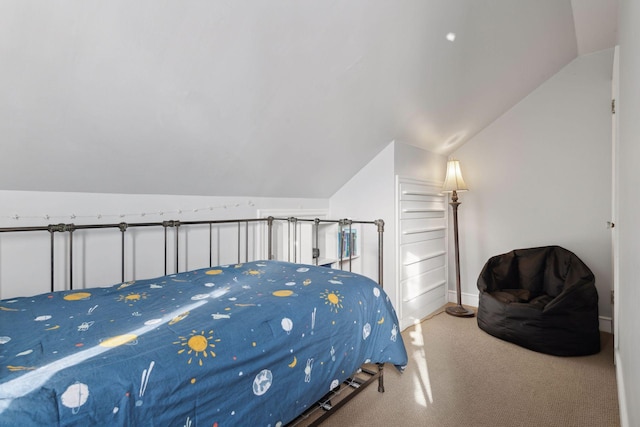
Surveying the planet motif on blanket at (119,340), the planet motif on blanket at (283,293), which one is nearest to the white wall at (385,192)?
the planet motif on blanket at (283,293)

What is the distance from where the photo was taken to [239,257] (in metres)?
2.33

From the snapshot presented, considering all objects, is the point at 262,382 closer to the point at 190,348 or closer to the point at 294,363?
the point at 294,363

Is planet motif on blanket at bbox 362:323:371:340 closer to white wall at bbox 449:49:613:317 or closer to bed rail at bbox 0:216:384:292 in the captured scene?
bed rail at bbox 0:216:384:292

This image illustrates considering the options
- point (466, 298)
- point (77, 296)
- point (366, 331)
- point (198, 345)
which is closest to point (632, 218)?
point (366, 331)

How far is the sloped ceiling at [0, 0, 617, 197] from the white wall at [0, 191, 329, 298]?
0.07 metres

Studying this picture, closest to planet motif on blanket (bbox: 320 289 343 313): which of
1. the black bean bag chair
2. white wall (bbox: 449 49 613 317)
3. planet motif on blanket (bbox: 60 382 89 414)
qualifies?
planet motif on blanket (bbox: 60 382 89 414)

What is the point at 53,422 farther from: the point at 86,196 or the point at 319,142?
the point at 319,142

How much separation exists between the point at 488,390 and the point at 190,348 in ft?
5.53

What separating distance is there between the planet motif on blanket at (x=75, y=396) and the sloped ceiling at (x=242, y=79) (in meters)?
1.01

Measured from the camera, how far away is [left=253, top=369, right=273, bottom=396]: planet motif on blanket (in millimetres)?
1006

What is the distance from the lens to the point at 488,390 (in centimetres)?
181

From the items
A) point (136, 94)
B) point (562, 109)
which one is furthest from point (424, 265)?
point (136, 94)

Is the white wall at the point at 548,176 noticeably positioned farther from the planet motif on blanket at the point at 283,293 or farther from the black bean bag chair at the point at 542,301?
the planet motif on blanket at the point at 283,293

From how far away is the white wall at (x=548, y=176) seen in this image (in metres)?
2.67
